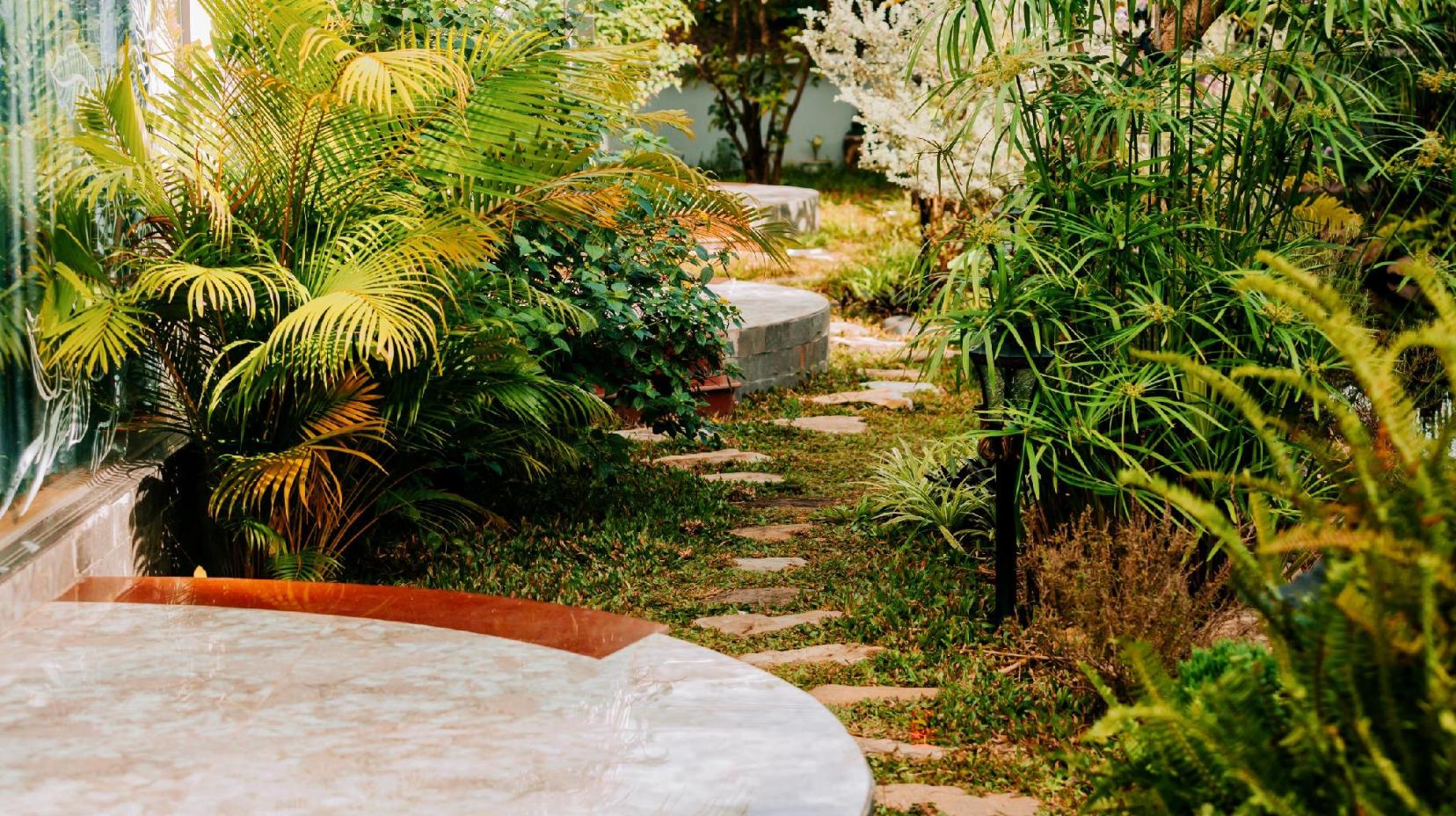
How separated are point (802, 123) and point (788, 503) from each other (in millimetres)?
14217

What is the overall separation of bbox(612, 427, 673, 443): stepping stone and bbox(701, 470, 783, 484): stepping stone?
0.79 metres

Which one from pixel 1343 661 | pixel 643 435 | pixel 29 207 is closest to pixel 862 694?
pixel 1343 661

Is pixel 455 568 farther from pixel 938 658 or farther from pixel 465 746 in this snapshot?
pixel 465 746

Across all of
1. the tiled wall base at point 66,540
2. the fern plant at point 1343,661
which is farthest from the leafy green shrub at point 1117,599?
the tiled wall base at point 66,540

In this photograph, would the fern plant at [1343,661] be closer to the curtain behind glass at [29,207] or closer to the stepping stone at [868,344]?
the curtain behind glass at [29,207]

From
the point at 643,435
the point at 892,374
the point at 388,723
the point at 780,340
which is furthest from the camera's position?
the point at 892,374

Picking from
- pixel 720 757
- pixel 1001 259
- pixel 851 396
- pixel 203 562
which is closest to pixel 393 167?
pixel 203 562

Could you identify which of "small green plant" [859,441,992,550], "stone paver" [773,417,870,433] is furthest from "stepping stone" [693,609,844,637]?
"stone paver" [773,417,870,433]

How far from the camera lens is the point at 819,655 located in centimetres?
429

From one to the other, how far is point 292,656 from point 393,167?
6.18 feet

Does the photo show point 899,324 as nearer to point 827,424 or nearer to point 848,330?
point 848,330

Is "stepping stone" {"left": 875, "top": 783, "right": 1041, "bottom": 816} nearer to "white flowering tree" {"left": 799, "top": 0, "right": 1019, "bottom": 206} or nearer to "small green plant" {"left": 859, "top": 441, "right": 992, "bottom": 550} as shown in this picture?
"small green plant" {"left": 859, "top": 441, "right": 992, "bottom": 550}

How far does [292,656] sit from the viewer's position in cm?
305

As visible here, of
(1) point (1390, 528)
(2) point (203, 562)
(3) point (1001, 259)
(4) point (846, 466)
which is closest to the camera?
(1) point (1390, 528)
